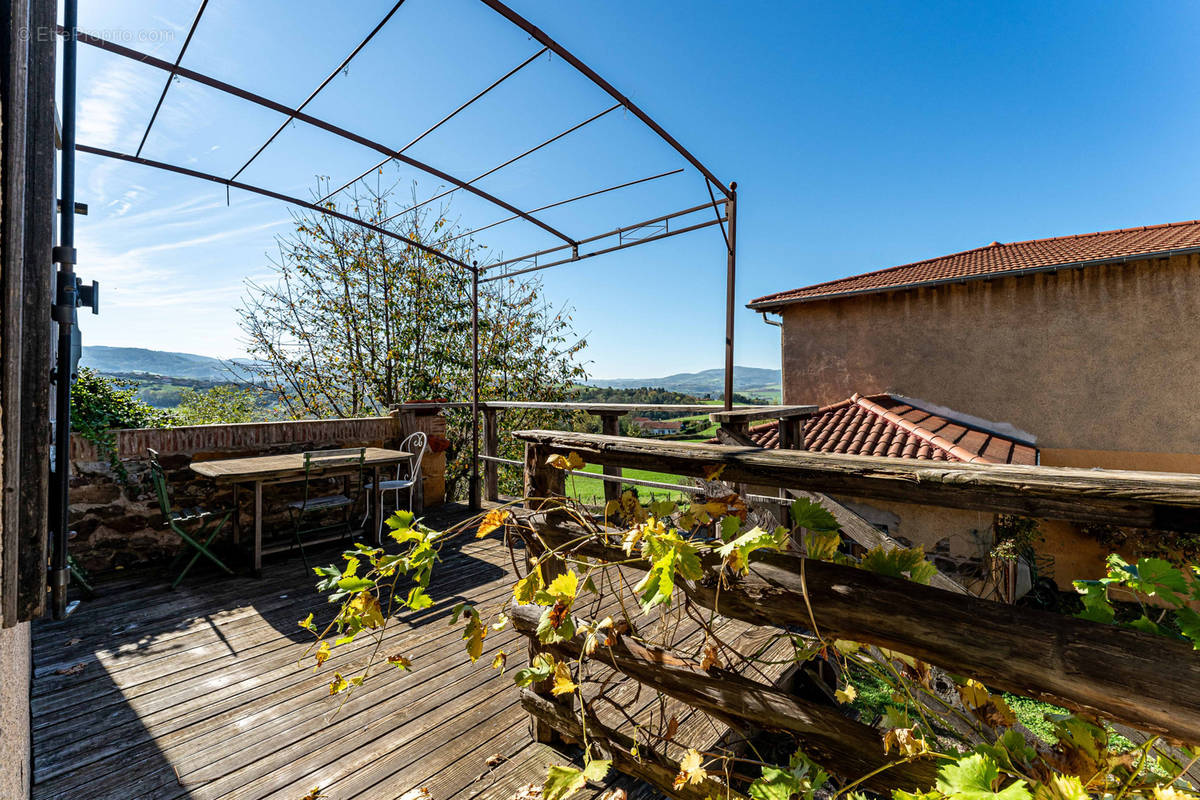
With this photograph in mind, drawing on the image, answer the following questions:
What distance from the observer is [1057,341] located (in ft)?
23.3

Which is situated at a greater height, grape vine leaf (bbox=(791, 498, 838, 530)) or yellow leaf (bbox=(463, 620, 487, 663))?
grape vine leaf (bbox=(791, 498, 838, 530))

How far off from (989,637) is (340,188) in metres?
4.06

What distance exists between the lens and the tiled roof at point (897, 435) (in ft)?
18.9

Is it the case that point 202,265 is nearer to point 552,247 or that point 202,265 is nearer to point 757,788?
point 552,247

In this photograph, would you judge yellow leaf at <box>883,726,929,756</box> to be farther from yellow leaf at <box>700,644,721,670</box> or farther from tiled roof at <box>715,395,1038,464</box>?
tiled roof at <box>715,395,1038,464</box>

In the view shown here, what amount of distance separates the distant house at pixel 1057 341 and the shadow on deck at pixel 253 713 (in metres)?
8.25

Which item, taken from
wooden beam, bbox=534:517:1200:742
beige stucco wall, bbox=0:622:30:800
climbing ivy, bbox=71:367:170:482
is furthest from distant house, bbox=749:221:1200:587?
climbing ivy, bbox=71:367:170:482

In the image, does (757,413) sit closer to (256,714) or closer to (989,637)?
(989,637)

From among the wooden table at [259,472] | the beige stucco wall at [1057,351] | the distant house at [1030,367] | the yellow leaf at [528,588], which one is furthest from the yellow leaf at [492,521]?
the beige stucco wall at [1057,351]

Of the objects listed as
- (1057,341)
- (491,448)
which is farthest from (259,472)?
(1057,341)

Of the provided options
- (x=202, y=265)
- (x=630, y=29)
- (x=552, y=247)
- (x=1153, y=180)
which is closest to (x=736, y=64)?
(x=630, y=29)

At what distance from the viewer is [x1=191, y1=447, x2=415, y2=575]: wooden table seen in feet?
10.2

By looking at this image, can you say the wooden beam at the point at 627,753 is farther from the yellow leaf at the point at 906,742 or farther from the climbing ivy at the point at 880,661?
the yellow leaf at the point at 906,742

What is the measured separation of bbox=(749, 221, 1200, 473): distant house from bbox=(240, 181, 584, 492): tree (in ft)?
21.5
